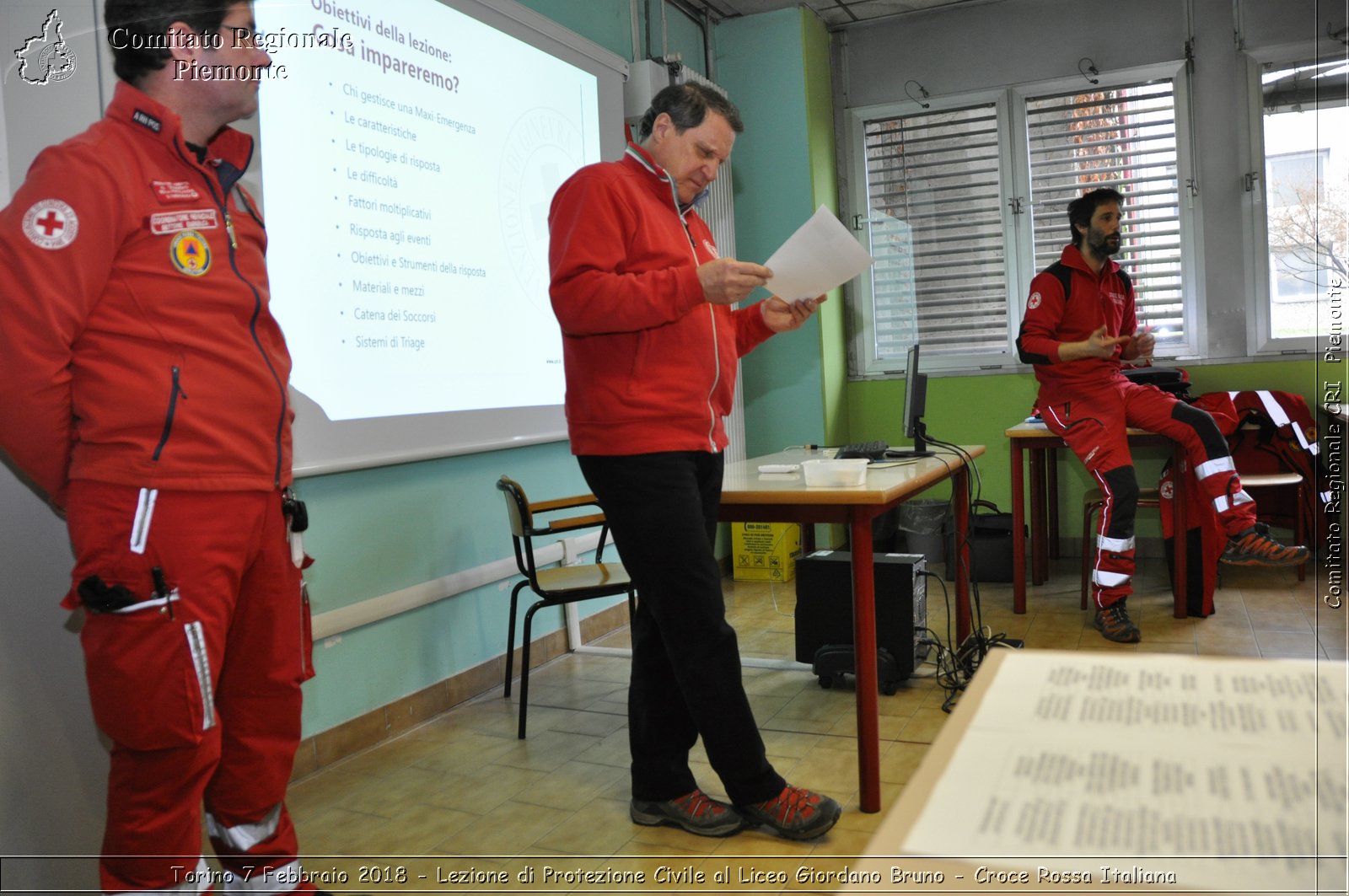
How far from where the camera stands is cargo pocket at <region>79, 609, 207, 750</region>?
1.39m

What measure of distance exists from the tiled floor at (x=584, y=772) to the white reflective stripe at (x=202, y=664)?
2.32 feet

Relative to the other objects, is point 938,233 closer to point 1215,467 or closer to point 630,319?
point 1215,467

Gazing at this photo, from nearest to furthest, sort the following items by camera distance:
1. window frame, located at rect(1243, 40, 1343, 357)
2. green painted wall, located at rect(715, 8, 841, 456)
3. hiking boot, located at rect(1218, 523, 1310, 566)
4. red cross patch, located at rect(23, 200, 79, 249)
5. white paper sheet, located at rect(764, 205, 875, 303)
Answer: red cross patch, located at rect(23, 200, 79, 249) → white paper sheet, located at rect(764, 205, 875, 303) → hiking boot, located at rect(1218, 523, 1310, 566) → window frame, located at rect(1243, 40, 1343, 357) → green painted wall, located at rect(715, 8, 841, 456)

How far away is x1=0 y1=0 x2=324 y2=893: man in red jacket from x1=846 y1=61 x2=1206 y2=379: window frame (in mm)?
4340

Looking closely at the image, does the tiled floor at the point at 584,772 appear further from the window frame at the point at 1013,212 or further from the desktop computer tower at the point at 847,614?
the window frame at the point at 1013,212

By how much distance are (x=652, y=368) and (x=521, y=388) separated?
5.61ft

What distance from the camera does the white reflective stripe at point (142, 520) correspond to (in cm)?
140

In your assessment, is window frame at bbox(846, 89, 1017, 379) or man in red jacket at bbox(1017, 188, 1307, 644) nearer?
man in red jacket at bbox(1017, 188, 1307, 644)

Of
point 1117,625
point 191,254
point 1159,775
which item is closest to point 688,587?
point 191,254

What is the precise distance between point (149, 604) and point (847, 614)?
224 centimetres

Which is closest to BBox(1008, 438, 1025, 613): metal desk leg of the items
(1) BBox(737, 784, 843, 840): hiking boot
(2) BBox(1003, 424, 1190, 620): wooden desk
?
(2) BBox(1003, 424, 1190, 620): wooden desk

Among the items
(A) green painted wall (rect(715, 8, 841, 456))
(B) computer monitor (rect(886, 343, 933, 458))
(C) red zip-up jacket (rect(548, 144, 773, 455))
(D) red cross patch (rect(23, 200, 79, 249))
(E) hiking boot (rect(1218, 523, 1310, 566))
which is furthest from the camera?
(A) green painted wall (rect(715, 8, 841, 456))

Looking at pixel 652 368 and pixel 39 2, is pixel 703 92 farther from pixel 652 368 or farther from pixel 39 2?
pixel 39 2

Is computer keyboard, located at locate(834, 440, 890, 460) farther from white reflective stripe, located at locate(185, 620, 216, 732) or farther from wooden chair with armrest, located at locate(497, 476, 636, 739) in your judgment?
white reflective stripe, located at locate(185, 620, 216, 732)
